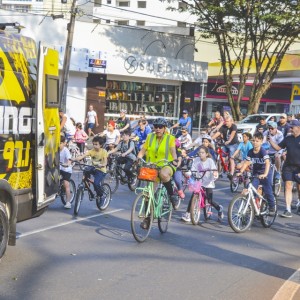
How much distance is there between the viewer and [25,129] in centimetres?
694

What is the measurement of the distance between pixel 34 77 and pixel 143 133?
Answer: 29.6 ft

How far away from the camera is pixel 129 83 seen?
31328 mm

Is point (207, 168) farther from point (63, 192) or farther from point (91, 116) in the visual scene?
point (91, 116)

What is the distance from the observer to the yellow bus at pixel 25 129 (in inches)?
257

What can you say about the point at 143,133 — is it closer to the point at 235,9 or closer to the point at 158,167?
the point at 158,167

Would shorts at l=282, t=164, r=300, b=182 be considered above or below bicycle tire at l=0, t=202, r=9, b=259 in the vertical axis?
above

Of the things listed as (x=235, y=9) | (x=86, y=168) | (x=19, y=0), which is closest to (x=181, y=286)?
(x=86, y=168)

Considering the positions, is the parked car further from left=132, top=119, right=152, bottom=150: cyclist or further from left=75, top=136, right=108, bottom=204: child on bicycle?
left=75, top=136, right=108, bottom=204: child on bicycle

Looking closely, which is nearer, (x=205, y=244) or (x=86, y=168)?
(x=205, y=244)

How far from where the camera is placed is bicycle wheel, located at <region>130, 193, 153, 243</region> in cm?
819

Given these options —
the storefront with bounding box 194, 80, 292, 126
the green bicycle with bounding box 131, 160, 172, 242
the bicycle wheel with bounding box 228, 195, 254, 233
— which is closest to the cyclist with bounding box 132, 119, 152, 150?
the bicycle wheel with bounding box 228, 195, 254, 233

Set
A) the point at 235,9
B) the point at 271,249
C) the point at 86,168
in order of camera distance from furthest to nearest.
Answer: the point at 235,9 < the point at 86,168 < the point at 271,249

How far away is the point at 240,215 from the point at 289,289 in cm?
326

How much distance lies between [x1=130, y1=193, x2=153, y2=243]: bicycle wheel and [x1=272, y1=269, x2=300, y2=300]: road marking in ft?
7.94
